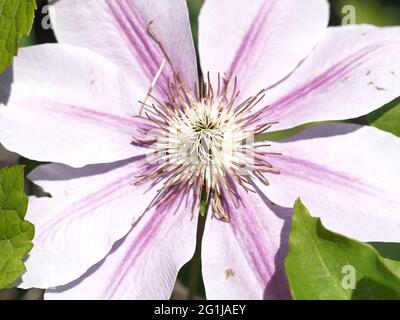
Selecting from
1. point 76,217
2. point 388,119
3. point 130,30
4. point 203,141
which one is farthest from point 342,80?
point 76,217

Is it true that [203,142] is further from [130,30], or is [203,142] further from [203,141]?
[130,30]

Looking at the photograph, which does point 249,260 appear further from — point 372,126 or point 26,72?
point 26,72

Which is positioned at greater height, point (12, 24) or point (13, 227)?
point (12, 24)

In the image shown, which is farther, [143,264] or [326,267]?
[143,264]

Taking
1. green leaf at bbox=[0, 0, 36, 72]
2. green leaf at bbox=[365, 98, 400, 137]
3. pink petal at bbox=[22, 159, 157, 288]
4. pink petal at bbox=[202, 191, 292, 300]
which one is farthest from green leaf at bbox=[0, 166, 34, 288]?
green leaf at bbox=[365, 98, 400, 137]

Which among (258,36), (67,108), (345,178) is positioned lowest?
(345,178)
